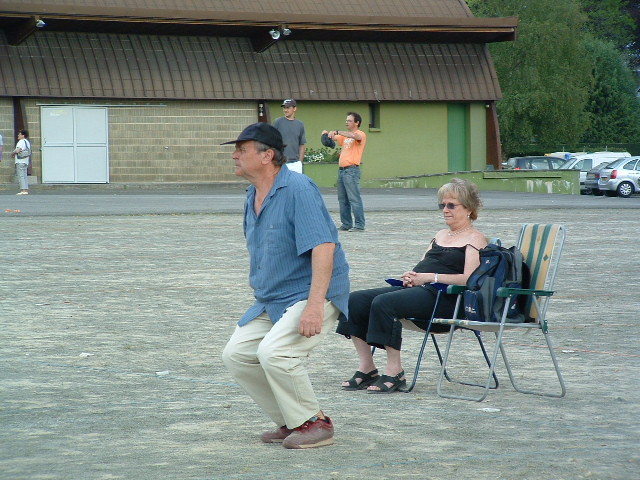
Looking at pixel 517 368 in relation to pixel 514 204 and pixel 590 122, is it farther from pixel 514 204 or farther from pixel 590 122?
pixel 590 122

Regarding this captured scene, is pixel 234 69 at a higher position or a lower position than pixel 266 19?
lower

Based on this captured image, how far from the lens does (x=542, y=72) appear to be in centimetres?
6544

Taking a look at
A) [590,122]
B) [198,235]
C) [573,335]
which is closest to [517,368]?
[573,335]

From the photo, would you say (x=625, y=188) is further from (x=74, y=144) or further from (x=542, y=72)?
(x=542, y=72)

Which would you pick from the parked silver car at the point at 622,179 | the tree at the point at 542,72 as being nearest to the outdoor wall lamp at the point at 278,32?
the parked silver car at the point at 622,179

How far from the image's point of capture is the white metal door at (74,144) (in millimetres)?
39656

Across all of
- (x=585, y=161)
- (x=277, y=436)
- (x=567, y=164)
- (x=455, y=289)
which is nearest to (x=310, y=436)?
(x=277, y=436)

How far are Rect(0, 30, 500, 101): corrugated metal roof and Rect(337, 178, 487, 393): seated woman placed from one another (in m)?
32.6

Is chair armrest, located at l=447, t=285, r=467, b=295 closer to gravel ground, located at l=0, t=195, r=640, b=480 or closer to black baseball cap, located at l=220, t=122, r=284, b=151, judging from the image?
gravel ground, located at l=0, t=195, r=640, b=480

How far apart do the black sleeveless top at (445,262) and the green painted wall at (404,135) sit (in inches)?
1413

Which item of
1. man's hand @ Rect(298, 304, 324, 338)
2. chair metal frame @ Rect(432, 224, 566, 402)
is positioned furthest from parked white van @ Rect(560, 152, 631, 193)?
man's hand @ Rect(298, 304, 324, 338)

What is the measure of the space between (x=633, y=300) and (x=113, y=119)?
3090 centimetres

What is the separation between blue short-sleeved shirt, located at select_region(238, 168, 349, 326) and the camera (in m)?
5.92

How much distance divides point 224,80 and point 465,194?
3410 centimetres
